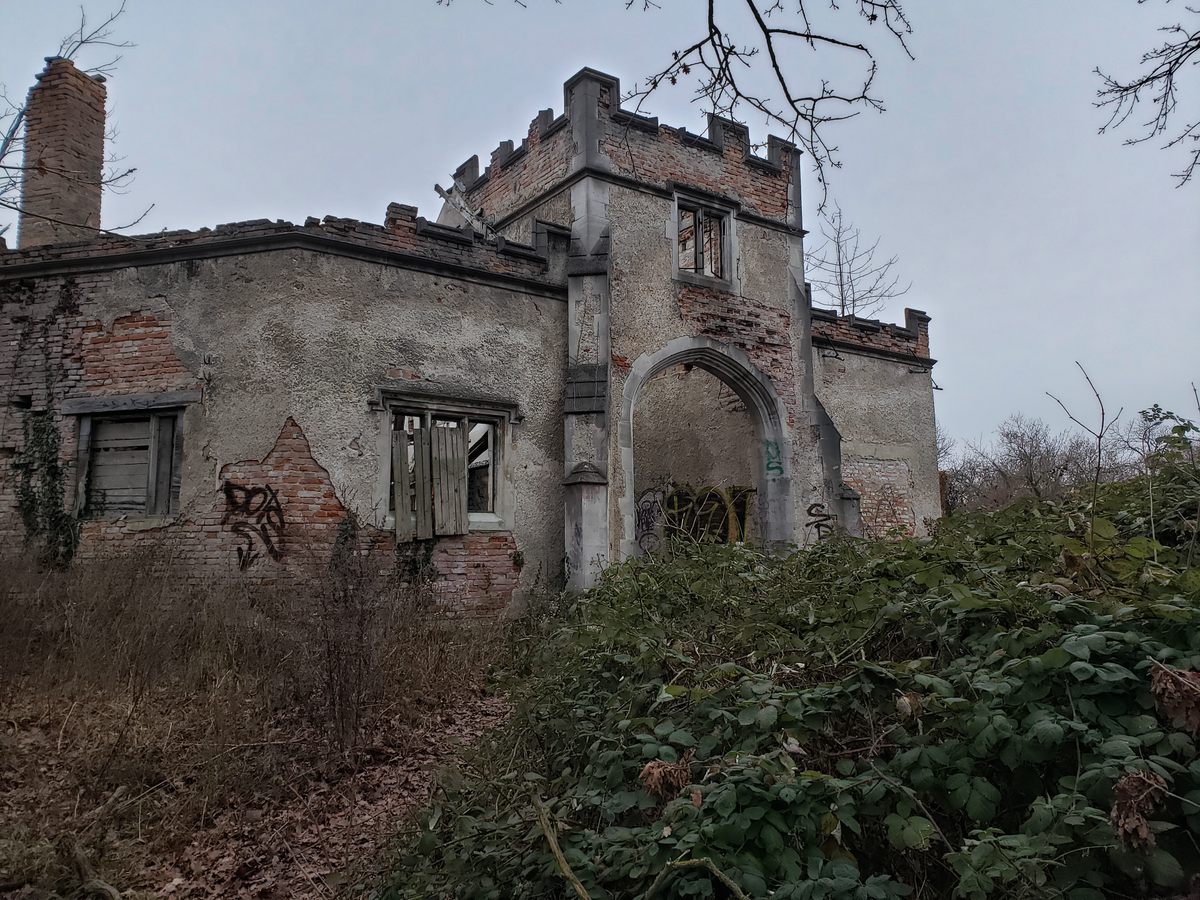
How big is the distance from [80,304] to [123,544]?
279 centimetres

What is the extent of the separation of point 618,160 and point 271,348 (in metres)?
5.21

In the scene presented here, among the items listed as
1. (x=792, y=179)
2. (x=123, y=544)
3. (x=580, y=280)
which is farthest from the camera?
(x=792, y=179)

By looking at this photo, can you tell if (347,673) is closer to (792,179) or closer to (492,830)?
(492,830)

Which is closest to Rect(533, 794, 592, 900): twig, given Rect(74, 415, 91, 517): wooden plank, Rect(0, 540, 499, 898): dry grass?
Rect(0, 540, 499, 898): dry grass

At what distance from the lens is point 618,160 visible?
408 inches

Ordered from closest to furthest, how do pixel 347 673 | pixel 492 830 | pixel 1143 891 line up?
pixel 1143 891 → pixel 492 830 → pixel 347 673

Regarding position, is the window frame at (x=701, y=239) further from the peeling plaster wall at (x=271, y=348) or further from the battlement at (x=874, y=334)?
the peeling plaster wall at (x=271, y=348)

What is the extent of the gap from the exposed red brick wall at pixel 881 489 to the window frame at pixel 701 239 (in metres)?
3.97

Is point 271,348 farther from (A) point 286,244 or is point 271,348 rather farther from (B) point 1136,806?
(B) point 1136,806

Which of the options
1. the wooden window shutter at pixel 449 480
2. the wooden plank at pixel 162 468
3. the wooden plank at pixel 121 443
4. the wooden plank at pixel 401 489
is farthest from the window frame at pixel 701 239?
the wooden plank at pixel 121 443

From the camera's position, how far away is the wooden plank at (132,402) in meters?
8.16

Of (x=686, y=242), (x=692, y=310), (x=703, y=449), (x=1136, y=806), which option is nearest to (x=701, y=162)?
(x=692, y=310)

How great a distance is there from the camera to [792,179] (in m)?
12.1

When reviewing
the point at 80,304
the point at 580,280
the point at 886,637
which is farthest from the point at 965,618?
the point at 80,304
